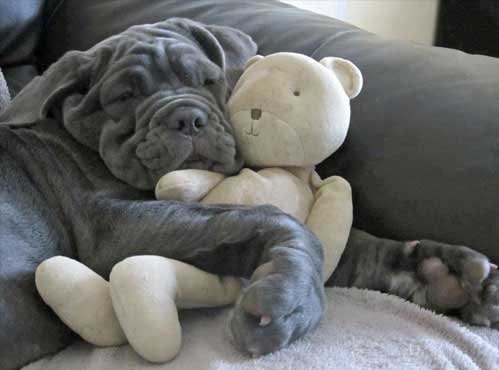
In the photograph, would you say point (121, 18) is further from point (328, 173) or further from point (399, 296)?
point (399, 296)

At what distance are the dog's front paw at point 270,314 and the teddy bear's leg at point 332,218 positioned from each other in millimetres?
203

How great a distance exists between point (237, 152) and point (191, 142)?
0.08 meters

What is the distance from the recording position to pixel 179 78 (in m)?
1.18

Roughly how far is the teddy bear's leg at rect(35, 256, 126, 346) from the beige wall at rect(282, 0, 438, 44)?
1861 millimetres

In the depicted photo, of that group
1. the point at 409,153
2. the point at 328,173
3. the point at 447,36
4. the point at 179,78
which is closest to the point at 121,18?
the point at 179,78

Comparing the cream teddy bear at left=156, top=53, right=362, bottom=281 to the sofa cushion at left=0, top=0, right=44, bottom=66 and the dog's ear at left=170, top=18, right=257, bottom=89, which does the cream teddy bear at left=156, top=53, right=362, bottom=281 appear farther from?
the sofa cushion at left=0, top=0, right=44, bottom=66

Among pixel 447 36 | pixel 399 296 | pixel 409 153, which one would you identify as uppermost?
pixel 409 153

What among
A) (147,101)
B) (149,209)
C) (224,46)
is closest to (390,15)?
(224,46)

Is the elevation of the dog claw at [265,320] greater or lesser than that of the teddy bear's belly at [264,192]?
greater

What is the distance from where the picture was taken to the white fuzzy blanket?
885 millimetres

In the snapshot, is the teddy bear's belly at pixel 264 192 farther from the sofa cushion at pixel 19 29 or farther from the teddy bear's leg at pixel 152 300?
the sofa cushion at pixel 19 29

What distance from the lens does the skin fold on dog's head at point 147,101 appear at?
1109 millimetres

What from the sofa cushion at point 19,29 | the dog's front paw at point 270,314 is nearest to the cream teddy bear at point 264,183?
the dog's front paw at point 270,314

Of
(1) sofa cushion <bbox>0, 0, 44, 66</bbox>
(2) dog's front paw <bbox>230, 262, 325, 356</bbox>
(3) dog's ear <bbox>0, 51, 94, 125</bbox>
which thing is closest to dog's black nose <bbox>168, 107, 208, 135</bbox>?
(3) dog's ear <bbox>0, 51, 94, 125</bbox>
